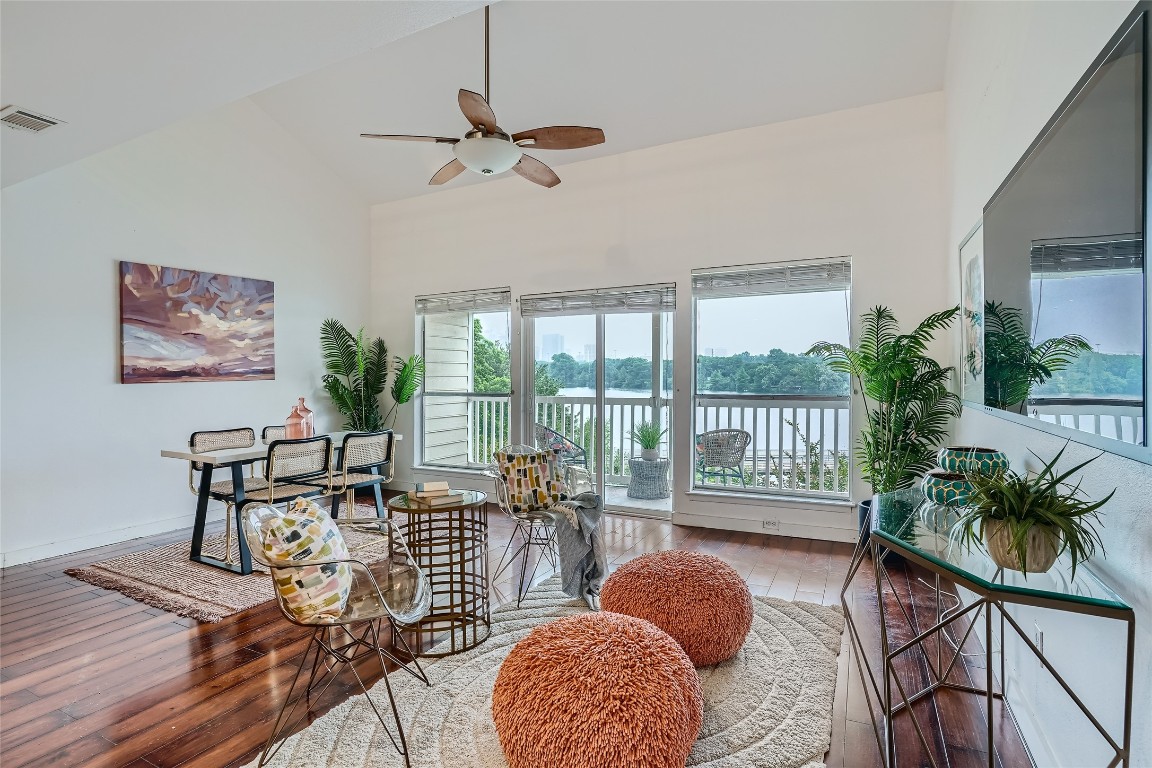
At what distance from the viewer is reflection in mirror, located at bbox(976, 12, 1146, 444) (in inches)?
47.6

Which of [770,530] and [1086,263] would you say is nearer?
[1086,263]

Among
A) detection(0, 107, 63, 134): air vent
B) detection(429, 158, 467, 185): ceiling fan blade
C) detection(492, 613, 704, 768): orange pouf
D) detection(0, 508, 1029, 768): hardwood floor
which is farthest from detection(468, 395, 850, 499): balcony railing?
detection(0, 107, 63, 134): air vent

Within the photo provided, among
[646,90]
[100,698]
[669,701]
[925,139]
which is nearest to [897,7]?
[925,139]

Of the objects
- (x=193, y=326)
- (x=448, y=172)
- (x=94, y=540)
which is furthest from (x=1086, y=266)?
(x=94, y=540)

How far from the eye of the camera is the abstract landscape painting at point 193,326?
14.9 feet

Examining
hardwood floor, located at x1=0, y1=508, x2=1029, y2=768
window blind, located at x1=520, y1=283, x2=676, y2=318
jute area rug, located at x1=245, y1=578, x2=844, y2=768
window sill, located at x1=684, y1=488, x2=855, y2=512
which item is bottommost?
hardwood floor, located at x1=0, y1=508, x2=1029, y2=768

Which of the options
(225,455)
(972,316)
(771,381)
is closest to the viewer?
(972,316)

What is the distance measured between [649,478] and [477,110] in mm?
3494

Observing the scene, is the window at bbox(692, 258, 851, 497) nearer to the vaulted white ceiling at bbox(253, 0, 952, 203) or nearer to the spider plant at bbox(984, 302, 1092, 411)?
the vaulted white ceiling at bbox(253, 0, 952, 203)

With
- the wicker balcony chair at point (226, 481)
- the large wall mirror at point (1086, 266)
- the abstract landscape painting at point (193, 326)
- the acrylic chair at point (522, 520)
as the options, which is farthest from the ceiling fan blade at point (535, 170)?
the abstract landscape painting at point (193, 326)

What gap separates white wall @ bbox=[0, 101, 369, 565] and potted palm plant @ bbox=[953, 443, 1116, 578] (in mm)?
5372

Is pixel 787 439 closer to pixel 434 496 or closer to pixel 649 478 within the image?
pixel 649 478

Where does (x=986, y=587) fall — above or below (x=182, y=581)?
above

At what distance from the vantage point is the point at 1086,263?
1.41m
